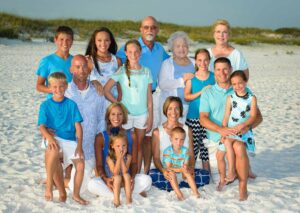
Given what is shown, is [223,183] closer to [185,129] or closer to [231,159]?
[231,159]

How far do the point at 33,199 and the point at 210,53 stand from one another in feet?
9.25

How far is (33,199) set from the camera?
174 inches

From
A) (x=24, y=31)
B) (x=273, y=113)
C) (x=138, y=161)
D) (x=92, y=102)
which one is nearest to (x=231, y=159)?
(x=138, y=161)

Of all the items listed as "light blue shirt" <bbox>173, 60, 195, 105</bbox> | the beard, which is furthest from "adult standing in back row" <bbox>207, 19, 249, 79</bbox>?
the beard

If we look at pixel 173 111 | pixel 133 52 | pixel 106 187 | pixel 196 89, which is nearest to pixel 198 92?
pixel 196 89

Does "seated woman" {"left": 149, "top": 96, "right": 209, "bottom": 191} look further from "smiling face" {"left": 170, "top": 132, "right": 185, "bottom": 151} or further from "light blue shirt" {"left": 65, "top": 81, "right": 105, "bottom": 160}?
"light blue shirt" {"left": 65, "top": 81, "right": 105, "bottom": 160}

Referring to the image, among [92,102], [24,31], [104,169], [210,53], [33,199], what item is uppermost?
[24,31]

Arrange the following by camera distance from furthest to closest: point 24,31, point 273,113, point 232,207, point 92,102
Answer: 1. point 24,31
2. point 273,113
3. point 92,102
4. point 232,207

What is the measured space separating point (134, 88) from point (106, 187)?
119 cm

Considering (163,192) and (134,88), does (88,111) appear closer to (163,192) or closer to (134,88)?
Result: (134,88)

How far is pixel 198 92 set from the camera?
16.4ft

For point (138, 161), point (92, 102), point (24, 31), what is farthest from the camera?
point (24, 31)

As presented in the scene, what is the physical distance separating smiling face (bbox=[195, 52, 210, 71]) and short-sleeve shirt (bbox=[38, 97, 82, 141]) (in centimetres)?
162

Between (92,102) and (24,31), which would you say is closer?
(92,102)
